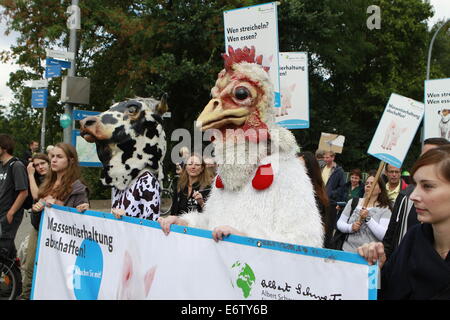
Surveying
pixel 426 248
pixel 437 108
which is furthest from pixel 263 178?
pixel 437 108

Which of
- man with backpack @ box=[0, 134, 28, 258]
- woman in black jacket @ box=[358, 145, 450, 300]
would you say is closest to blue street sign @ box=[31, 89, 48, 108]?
man with backpack @ box=[0, 134, 28, 258]

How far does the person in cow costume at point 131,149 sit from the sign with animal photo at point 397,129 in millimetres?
2046

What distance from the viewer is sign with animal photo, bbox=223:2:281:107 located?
4570 mm

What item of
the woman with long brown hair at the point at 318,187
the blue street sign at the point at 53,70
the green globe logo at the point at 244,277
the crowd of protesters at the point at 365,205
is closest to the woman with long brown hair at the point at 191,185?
the crowd of protesters at the point at 365,205

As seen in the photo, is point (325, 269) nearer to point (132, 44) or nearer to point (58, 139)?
point (132, 44)

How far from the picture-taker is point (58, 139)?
17.3 m

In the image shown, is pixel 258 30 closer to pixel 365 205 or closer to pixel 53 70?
pixel 365 205

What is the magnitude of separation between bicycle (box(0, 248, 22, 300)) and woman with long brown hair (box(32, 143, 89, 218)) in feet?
4.36

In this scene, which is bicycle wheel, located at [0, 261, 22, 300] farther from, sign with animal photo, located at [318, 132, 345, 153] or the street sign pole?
sign with animal photo, located at [318, 132, 345, 153]

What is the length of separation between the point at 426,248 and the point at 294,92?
3.56m

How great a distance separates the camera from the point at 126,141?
3.60m

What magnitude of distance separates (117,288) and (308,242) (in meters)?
1.29

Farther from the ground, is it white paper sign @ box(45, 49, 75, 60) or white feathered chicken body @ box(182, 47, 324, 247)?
white paper sign @ box(45, 49, 75, 60)

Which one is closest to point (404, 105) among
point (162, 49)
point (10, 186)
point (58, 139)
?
point (10, 186)
